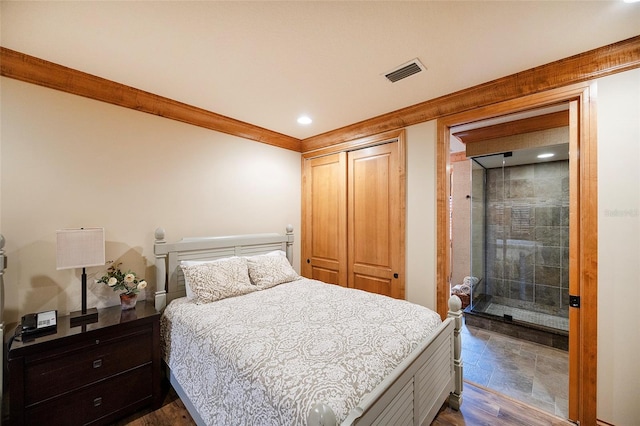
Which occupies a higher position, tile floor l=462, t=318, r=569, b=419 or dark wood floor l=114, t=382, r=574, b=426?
dark wood floor l=114, t=382, r=574, b=426

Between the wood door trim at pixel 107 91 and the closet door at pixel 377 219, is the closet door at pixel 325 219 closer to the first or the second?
the closet door at pixel 377 219

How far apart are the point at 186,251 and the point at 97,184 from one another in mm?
922

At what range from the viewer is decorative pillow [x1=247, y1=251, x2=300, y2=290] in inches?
106

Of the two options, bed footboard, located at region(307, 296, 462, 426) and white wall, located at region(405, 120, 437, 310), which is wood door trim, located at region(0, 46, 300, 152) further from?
bed footboard, located at region(307, 296, 462, 426)

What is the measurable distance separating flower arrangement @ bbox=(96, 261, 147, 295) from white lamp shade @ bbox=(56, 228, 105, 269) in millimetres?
220

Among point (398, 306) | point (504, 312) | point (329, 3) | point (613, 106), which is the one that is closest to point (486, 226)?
point (504, 312)

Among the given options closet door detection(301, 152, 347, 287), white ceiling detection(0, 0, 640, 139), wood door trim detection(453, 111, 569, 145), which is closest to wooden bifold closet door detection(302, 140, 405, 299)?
closet door detection(301, 152, 347, 287)

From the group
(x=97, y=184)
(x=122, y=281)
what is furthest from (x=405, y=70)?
(x=122, y=281)

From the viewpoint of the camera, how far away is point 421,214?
2.67 metres

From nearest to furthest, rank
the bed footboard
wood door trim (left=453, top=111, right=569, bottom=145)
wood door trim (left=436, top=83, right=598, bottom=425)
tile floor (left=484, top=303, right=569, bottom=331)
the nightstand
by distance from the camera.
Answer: the bed footboard, the nightstand, wood door trim (left=436, top=83, right=598, bottom=425), wood door trim (left=453, top=111, right=569, bottom=145), tile floor (left=484, top=303, right=569, bottom=331)

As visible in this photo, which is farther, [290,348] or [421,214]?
[421,214]

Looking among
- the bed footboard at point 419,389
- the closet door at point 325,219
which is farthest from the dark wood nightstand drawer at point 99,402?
the closet door at point 325,219

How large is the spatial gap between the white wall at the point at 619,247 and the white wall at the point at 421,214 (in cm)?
113

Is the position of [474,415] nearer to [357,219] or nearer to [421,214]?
[421,214]
